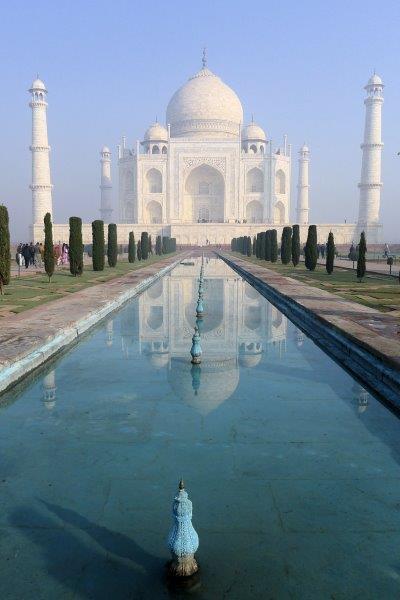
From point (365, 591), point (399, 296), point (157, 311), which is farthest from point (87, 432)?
point (399, 296)

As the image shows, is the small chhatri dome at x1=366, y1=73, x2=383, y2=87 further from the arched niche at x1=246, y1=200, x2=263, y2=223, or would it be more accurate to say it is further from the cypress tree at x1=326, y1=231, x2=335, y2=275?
the cypress tree at x1=326, y1=231, x2=335, y2=275

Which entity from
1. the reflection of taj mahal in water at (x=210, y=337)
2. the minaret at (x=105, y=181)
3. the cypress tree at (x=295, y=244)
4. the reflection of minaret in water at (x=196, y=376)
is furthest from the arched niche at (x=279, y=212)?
the reflection of minaret in water at (x=196, y=376)

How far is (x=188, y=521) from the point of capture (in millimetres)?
1790

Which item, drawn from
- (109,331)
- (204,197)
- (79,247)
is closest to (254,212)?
(204,197)

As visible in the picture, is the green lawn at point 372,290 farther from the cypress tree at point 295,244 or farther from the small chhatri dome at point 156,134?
the small chhatri dome at point 156,134

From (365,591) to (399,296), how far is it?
8998mm

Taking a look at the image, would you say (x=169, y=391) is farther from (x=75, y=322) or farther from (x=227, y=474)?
(x=75, y=322)

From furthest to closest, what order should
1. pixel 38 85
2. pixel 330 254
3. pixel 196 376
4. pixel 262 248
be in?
pixel 38 85 < pixel 262 248 < pixel 330 254 < pixel 196 376

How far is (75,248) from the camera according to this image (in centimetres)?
1538

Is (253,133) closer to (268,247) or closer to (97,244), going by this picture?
(268,247)

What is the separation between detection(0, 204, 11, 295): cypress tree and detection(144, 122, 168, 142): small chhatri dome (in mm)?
44435

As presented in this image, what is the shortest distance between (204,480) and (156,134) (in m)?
53.6

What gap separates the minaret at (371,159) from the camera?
1720 inches

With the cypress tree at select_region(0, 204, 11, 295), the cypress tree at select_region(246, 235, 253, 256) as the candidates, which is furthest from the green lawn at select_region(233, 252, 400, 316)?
the cypress tree at select_region(246, 235, 253, 256)
